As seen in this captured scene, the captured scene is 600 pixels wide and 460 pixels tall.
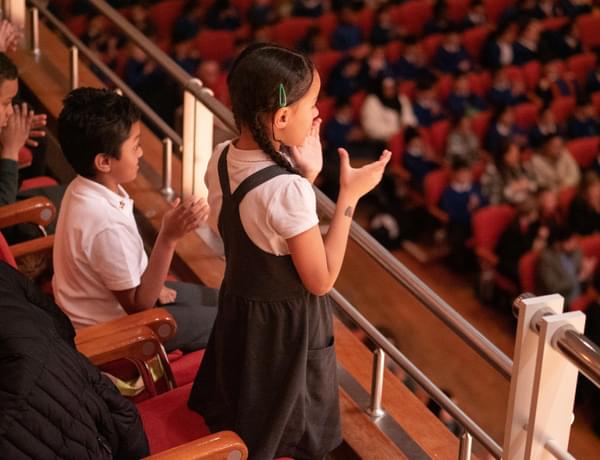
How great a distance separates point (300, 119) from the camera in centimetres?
184

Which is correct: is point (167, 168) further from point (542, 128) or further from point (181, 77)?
point (542, 128)

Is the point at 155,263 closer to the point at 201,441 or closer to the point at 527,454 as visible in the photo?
the point at 201,441

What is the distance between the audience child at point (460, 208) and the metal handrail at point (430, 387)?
3957mm

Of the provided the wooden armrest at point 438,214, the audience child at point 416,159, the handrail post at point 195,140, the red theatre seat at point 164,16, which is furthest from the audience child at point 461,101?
the handrail post at point 195,140

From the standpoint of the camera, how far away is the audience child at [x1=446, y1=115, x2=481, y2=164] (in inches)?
279

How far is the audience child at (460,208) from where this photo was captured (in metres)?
6.38

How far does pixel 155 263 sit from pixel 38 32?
2.16 m

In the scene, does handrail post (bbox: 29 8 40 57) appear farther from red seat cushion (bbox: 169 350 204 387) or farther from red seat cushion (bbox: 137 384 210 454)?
red seat cushion (bbox: 137 384 210 454)

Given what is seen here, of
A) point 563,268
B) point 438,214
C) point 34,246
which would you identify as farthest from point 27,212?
point 438,214

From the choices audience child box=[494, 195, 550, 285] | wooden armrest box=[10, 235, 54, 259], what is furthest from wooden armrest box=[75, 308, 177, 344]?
audience child box=[494, 195, 550, 285]

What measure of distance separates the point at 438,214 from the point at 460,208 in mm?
138

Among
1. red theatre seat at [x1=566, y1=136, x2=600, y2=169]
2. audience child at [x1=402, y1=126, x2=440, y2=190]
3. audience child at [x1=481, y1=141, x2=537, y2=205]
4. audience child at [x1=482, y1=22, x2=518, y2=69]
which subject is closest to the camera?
audience child at [x1=481, y1=141, x2=537, y2=205]

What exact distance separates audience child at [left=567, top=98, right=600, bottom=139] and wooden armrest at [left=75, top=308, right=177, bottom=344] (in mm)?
5994

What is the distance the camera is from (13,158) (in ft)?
9.17
